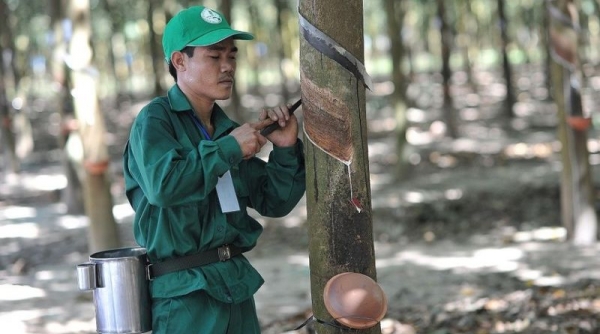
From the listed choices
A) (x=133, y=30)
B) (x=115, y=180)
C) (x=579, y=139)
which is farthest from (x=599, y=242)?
(x=133, y=30)

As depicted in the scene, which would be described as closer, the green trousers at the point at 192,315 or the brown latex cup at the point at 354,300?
the brown latex cup at the point at 354,300

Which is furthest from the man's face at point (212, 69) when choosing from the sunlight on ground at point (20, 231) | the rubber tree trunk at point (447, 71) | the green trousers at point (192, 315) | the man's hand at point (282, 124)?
the rubber tree trunk at point (447, 71)

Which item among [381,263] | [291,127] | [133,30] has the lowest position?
[381,263]

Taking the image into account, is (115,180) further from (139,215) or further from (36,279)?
(139,215)

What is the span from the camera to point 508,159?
13.7 metres

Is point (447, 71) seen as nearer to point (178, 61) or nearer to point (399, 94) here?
point (399, 94)

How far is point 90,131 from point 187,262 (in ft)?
16.0

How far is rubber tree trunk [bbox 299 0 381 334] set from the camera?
272 cm

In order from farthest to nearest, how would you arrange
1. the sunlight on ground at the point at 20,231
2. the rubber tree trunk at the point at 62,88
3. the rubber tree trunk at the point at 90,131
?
the sunlight on ground at the point at 20,231, the rubber tree trunk at the point at 62,88, the rubber tree trunk at the point at 90,131

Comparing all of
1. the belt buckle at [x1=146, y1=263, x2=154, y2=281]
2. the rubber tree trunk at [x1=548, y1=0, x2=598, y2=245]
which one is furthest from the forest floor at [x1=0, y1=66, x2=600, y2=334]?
the belt buckle at [x1=146, y1=263, x2=154, y2=281]

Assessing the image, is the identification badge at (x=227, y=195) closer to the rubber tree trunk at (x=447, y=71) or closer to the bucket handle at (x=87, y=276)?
the bucket handle at (x=87, y=276)

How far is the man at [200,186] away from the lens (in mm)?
2762

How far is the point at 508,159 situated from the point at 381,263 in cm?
601

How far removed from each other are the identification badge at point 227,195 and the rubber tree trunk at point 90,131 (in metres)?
4.83
